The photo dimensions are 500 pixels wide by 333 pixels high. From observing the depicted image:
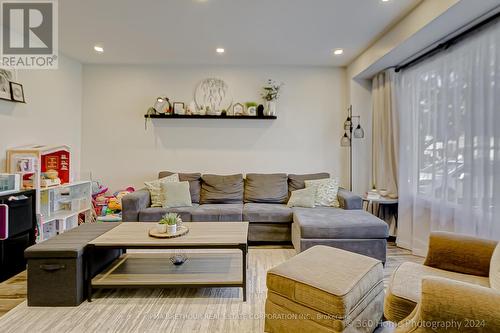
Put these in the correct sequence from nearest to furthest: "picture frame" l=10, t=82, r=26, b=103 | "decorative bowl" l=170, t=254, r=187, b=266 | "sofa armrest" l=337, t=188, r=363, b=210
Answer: "decorative bowl" l=170, t=254, r=187, b=266
"picture frame" l=10, t=82, r=26, b=103
"sofa armrest" l=337, t=188, r=363, b=210

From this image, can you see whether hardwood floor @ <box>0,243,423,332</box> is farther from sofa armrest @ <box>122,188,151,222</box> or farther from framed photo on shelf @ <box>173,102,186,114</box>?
framed photo on shelf @ <box>173,102,186,114</box>

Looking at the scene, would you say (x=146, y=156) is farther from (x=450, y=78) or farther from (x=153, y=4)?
(x=450, y=78)

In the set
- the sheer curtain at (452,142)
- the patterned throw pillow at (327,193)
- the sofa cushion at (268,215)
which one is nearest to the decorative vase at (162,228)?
the sofa cushion at (268,215)

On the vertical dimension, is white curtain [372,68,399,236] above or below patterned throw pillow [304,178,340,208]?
above

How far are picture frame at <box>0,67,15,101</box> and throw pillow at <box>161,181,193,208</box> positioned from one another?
198cm

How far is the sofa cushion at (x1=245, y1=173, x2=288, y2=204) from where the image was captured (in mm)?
4117

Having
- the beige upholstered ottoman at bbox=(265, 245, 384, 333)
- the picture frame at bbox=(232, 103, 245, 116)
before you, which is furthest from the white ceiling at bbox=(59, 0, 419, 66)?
the beige upholstered ottoman at bbox=(265, 245, 384, 333)

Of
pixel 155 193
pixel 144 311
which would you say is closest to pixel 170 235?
pixel 144 311

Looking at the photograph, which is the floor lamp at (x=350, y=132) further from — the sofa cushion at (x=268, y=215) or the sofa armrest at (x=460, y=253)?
the sofa armrest at (x=460, y=253)

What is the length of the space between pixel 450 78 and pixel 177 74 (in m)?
3.69

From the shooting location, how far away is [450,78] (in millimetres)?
2912

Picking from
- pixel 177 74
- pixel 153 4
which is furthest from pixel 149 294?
pixel 177 74

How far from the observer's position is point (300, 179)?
425 centimetres

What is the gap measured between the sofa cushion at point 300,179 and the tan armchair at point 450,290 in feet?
7.53
